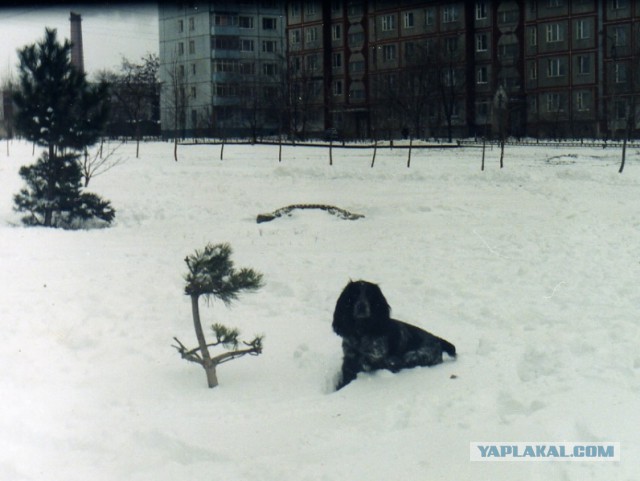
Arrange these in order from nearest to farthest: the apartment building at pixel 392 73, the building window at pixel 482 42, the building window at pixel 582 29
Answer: the building window at pixel 582 29, the apartment building at pixel 392 73, the building window at pixel 482 42

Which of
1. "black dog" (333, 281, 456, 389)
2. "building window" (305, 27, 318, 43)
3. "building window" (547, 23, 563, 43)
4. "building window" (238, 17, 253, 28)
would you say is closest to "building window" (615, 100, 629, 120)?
"building window" (547, 23, 563, 43)

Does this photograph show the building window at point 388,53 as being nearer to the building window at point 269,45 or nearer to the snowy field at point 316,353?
the building window at point 269,45

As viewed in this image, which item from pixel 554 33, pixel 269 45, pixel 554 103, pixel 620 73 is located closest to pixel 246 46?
pixel 269 45

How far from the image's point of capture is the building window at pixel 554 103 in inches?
1700

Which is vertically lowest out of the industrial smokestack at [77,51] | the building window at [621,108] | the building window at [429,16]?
the industrial smokestack at [77,51]

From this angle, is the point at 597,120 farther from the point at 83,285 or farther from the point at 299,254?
the point at 83,285

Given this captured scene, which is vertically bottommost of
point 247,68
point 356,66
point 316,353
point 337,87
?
point 316,353

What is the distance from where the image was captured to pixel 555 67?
42.8 m

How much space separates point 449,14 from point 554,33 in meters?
5.93

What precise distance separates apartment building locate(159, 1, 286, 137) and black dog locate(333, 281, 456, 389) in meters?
23.1

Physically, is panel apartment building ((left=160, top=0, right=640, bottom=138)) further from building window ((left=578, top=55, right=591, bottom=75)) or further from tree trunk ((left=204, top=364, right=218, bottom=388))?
tree trunk ((left=204, top=364, right=218, bottom=388))

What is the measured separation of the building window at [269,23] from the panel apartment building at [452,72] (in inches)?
35.3

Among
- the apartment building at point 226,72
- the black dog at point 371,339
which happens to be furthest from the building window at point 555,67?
the black dog at point 371,339

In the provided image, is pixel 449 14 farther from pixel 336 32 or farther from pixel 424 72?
pixel 336 32
